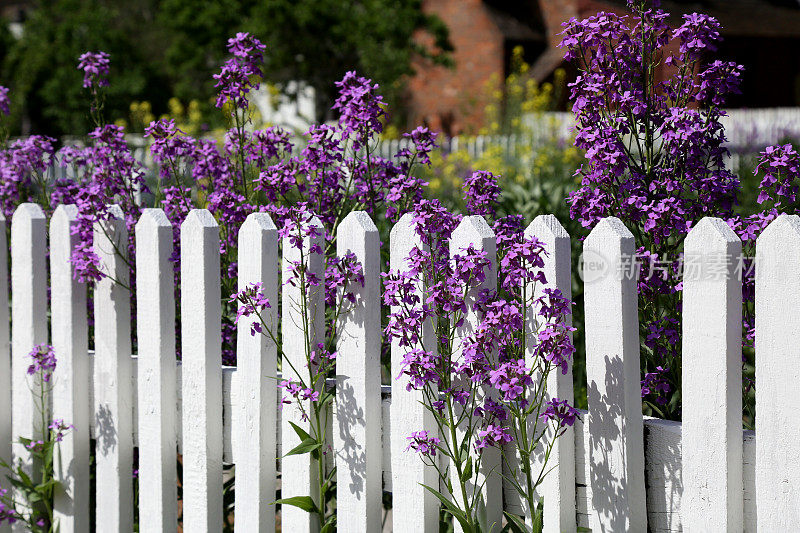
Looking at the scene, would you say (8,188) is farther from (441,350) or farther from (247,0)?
(247,0)

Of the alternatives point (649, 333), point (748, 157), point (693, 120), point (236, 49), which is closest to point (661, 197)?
point (693, 120)

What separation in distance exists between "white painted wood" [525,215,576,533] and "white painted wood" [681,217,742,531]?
281 mm

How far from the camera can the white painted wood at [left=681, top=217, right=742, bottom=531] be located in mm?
1833

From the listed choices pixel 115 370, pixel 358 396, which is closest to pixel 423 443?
pixel 358 396

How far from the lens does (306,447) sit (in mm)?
2312

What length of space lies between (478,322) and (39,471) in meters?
1.76

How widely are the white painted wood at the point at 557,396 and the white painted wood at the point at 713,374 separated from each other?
28 cm

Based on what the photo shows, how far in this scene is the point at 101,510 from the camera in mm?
2850

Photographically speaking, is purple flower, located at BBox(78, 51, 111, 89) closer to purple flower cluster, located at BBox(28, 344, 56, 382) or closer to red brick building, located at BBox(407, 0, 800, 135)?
purple flower cluster, located at BBox(28, 344, 56, 382)

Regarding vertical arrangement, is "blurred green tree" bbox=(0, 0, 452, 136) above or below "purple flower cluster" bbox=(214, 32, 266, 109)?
above

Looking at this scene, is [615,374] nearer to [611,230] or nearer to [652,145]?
[611,230]

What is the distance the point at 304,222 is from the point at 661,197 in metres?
0.93

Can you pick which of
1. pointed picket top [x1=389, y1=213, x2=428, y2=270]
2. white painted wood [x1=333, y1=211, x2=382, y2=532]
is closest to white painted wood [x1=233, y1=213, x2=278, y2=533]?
white painted wood [x1=333, y1=211, x2=382, y2=532]

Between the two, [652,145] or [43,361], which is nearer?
[652,145]
